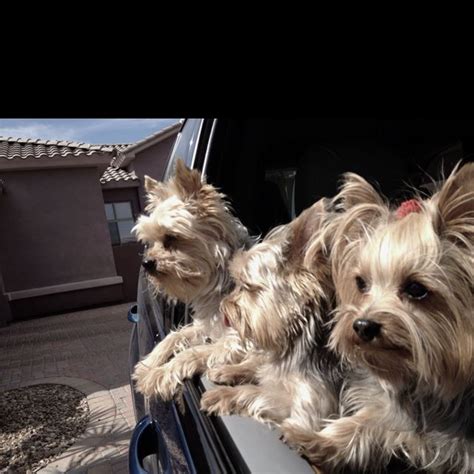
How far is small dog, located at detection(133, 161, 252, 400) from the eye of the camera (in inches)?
94.6

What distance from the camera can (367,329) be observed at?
118 cm

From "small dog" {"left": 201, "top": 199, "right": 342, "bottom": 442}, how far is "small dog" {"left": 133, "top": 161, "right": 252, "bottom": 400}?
62 cm

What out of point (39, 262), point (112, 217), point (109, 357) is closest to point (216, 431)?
point (109, 357)

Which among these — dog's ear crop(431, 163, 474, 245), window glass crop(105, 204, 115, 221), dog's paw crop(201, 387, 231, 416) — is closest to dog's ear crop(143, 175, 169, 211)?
dog's paw crop(201, 387, 231, 416)

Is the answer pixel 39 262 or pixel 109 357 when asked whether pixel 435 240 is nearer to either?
pixel 109 357

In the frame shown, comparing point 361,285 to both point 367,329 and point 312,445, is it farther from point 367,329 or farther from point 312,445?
point 312,445

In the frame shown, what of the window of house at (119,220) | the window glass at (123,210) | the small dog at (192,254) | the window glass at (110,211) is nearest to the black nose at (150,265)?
the small dog at (192,254)

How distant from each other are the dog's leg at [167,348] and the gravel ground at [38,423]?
4071mm

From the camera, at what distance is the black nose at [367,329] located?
3.88 feet

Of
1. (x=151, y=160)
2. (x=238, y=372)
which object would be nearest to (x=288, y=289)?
(x=238, y=372)

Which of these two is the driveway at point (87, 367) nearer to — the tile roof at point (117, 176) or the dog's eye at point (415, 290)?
the dog's eye at point (415, 290)

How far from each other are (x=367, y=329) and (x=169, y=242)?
6.08ft

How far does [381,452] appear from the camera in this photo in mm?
1329

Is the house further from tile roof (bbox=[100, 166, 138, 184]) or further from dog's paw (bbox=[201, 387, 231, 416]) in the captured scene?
dog's paw (bbox=[201, 387, 231, 416])
